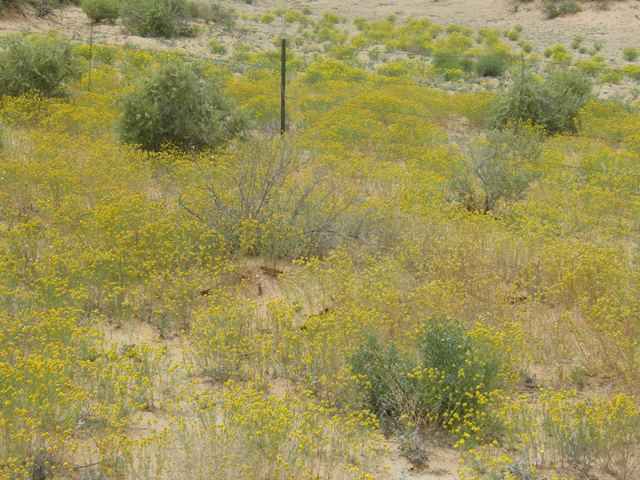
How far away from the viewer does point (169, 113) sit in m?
10.0

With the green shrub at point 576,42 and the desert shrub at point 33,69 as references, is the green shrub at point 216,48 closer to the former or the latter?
the desert shrub at point 33,69

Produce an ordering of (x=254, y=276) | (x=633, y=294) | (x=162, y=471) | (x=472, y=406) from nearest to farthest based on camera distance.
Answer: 1. (x=162, y=471)
2. (x=472, y=406)
3. (x=633, y=294)
4. (x=254, y=276)

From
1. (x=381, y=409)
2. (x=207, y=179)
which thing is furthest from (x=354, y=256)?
(x=381, y=409)

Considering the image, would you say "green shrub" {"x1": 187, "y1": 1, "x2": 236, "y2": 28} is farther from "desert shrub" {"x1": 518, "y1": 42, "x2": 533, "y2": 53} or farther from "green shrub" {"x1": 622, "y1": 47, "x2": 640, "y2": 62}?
"green shrub" {"x1": 622, "y1": 47, "x2": 640, "y2": 62}

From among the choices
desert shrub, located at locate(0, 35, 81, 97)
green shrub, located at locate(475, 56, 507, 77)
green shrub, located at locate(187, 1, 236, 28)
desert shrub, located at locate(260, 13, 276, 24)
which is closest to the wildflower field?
desert shrub, located at locate(0, 35, 81, 97)

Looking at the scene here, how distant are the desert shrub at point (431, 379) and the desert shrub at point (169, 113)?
6779mm

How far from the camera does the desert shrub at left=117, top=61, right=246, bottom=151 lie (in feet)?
32.5

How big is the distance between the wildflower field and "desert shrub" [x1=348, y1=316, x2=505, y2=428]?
21 mm

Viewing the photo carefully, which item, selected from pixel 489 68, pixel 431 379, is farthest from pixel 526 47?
pixel 431 379

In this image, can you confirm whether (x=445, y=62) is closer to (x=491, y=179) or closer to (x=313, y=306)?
(x=491, y=179)

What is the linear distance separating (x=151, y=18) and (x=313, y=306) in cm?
2099

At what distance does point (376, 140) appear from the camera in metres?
11.4

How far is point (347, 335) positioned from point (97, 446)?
7.08 feet

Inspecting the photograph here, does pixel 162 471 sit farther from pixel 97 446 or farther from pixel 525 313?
pixel 525 313
